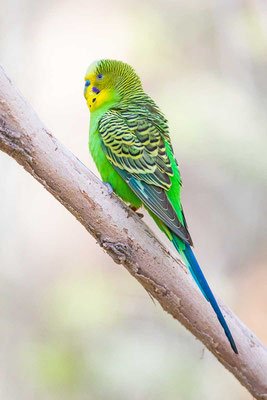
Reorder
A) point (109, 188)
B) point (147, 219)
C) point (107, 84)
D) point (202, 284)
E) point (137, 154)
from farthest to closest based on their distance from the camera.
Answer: point (147, 219) < point (107, 84) < point (137, 154) < point (109, 188) < point (202, 284)

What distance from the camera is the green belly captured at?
2.90 meters

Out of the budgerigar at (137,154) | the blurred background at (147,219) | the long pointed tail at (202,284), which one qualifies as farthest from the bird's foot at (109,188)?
the blurred background at (147,219)

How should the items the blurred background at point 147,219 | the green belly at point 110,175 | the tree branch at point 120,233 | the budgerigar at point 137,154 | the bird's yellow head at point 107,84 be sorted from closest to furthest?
the tree branch at point 120,233 → the budgerigar at point 137,154 → the green belly at point 110,175 → the bird's yellow head at point 107,84 → the blurred background at point 147,219

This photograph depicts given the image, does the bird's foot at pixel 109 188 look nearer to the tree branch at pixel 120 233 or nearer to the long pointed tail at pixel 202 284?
the tree branch at pixel 120 233

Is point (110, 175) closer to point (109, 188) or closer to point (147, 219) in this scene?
point (109, 188)

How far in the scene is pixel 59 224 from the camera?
632 cm

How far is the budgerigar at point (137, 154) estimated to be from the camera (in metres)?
2.68

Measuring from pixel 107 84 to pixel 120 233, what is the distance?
113cm

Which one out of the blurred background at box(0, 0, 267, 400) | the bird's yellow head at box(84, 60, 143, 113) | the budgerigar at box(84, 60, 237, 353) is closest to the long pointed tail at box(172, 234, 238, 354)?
the budgerigar at box(84, 60, 237, 353)

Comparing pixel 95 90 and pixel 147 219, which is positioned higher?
pixel 95 90

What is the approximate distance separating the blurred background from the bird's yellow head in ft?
7.65

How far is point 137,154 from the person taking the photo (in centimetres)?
287

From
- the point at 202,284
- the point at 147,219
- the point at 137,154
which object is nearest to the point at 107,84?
the point at 137,154

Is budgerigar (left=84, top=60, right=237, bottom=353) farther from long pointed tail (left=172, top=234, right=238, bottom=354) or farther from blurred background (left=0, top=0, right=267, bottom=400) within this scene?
blurred background (left=0, top=0, right=267, bottom=400)
